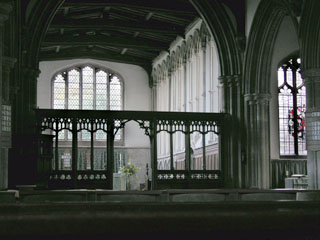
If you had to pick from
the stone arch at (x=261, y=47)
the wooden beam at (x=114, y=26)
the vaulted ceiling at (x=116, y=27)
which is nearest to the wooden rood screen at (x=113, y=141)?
the stone arch at (x=261, y=47)

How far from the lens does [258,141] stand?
1647 cm

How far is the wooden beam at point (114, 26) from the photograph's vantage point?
2191 cm

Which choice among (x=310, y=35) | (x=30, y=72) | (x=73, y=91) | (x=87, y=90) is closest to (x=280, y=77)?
(x=310, y=35)

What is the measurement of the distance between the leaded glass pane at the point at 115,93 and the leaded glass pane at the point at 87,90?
3.64 ft

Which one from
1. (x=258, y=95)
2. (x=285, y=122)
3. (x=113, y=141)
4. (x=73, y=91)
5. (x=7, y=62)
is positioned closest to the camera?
(x=7, y=62)

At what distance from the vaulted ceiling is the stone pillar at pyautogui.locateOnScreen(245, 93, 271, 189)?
18.9 ft

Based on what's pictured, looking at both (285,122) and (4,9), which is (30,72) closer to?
(4,9)

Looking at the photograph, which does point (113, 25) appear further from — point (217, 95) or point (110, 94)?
point (110, 94)

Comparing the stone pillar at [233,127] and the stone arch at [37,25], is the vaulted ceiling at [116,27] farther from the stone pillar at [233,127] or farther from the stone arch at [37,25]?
the stone pillar at [233,127]

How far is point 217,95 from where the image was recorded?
20.5 metres

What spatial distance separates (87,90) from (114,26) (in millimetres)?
7838

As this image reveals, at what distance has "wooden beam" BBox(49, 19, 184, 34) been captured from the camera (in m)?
21.9

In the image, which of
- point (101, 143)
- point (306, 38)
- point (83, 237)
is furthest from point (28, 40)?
point (83, 237)

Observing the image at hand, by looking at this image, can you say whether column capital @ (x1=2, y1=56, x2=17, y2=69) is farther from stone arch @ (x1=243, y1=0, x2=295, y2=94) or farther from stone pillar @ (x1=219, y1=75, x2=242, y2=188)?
stone arch @ (x1=243, y1=0, x2=295, y2=94)
